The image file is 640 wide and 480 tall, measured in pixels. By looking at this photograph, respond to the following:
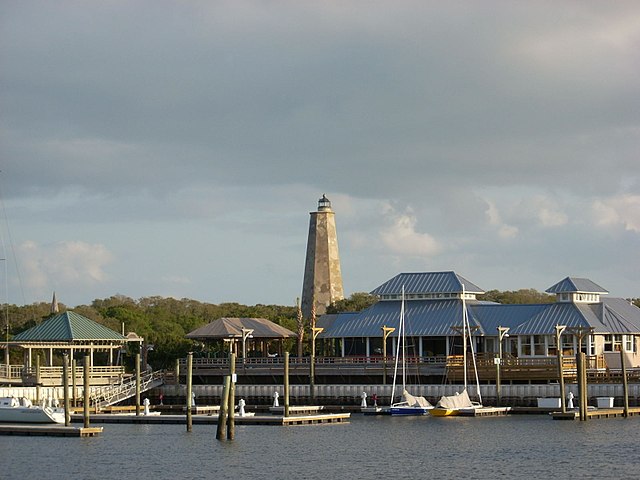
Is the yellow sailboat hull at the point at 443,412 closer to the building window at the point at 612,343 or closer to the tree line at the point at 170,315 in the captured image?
the building window at the point at 612,343

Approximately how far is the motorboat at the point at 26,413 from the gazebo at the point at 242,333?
19.4 m

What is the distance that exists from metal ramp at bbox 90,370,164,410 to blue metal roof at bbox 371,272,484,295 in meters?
17.6

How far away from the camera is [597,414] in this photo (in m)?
69.4

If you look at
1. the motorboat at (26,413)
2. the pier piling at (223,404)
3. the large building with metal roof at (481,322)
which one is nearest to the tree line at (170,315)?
the large building with metal roof at (481,322)

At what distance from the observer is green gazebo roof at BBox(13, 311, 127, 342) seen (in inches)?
3302

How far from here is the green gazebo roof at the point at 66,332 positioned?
8388 cm

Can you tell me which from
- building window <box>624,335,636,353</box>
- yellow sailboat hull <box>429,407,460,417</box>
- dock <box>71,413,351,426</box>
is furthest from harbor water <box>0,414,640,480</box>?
building window <box>624,335,636,353</box>

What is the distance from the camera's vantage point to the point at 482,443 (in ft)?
199

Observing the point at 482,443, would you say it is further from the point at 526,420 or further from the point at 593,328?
the point at 593,328

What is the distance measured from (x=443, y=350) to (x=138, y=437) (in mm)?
30086

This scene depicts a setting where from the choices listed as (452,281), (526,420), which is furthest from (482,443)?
(452,281)

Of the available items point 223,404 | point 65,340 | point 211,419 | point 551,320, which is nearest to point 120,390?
point 65,340

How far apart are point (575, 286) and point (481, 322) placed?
21.8 ft

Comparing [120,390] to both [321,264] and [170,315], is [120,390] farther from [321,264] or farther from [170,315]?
[170,315]
